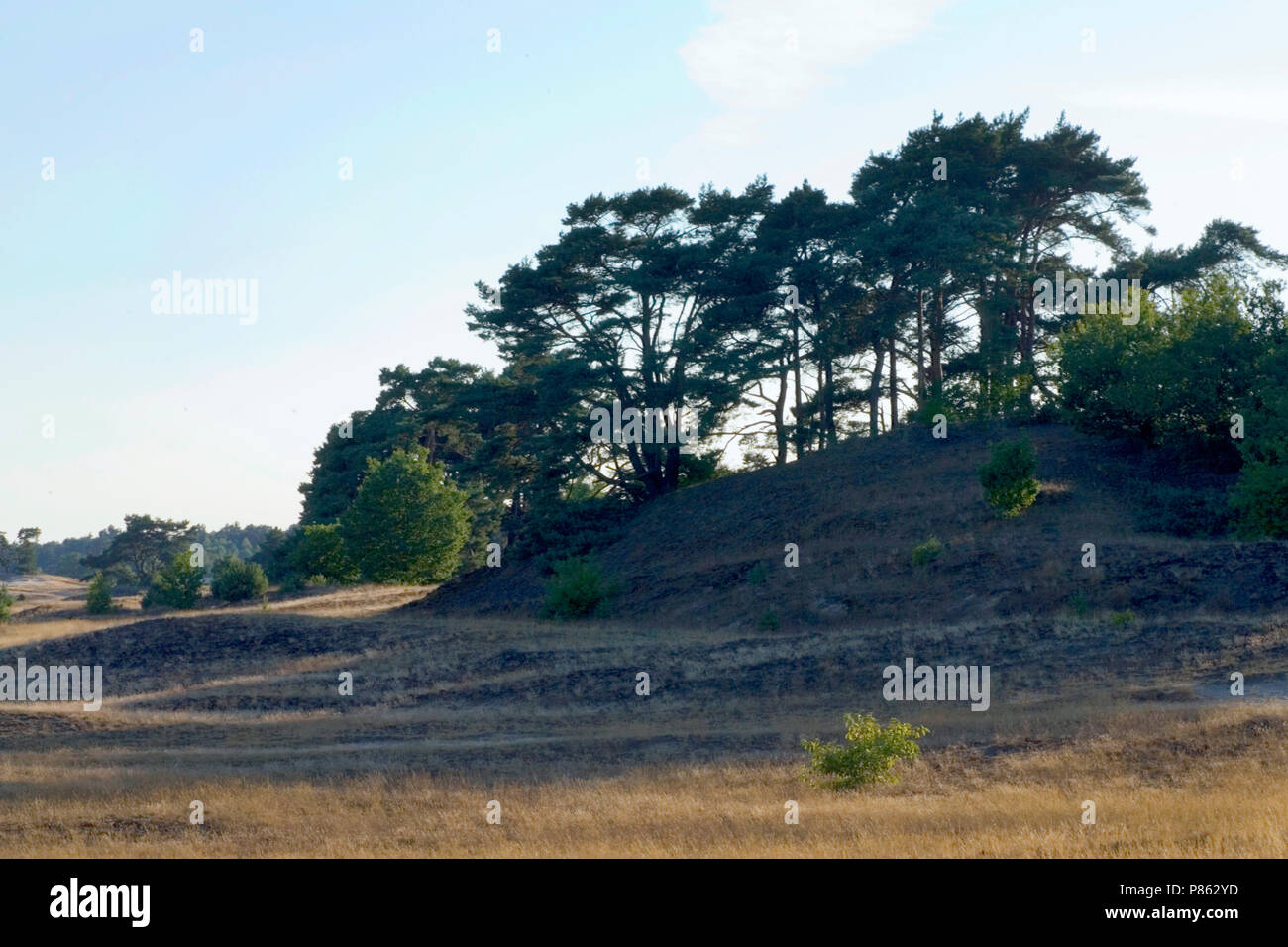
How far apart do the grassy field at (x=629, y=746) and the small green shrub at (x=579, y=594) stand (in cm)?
516

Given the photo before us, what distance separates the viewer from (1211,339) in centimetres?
3791

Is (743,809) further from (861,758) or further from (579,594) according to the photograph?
(579,594)

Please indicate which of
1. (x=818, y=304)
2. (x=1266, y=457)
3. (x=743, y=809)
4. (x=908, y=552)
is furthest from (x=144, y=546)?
(x=743, y=809)

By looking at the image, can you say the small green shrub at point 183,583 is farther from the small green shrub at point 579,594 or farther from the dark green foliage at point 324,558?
the small green shrub at point 579,594

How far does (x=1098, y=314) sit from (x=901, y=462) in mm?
9568

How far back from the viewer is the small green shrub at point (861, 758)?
47.4 feet

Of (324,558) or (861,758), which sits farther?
(324,558)

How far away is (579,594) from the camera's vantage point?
127 ft

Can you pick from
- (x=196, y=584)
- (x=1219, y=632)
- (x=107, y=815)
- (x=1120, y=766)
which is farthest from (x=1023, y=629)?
(x=196, y=584)

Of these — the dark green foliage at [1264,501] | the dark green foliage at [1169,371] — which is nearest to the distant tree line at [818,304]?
the dark green foliage at [1169,371]

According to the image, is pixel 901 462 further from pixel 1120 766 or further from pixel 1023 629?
pixel 1120 766

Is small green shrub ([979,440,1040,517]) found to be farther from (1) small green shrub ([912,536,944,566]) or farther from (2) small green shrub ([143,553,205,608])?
(2) small green shrub ([143,553,205,608])

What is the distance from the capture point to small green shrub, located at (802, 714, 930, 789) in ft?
47.4

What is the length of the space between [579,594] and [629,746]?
20608mm
